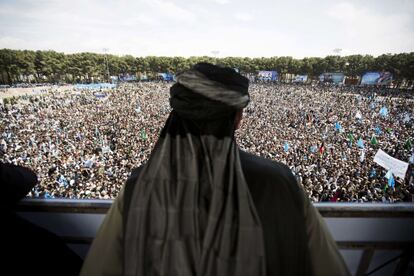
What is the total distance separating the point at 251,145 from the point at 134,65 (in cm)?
5665

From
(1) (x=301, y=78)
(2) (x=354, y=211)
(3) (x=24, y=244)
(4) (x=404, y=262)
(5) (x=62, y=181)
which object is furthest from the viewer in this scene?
(1) (x=301, y=78)

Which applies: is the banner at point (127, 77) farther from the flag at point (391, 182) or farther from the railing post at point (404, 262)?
the railing post at point (404, 262)

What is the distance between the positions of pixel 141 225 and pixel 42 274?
0.79 m

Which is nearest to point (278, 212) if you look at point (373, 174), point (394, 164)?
point (394, 164)

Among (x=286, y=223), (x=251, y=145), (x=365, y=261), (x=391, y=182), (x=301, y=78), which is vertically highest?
(x=286, y=223)

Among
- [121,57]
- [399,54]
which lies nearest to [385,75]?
[399,54]

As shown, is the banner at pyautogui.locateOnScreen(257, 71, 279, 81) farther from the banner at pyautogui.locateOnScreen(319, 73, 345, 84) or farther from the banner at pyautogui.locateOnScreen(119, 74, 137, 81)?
the banner at pyautogui.locateOnScreen(119, 74, 137, 81)

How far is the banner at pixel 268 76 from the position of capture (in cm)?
6203

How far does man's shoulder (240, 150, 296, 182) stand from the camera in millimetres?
826

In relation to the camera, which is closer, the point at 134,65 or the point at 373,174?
the point at 373,174

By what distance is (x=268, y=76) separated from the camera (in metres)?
62.0

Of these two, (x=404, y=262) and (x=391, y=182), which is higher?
(x=404, y=262)

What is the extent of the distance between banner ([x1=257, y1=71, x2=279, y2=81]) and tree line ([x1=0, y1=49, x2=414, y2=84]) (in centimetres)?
101

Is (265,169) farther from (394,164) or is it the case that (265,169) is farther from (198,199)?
(394,164)
